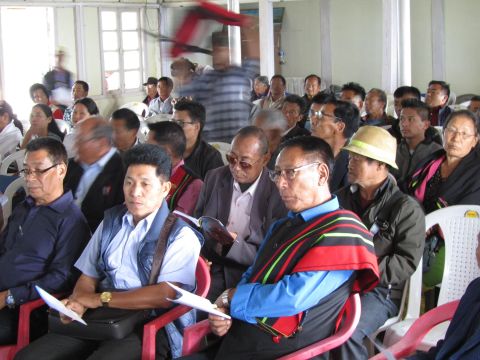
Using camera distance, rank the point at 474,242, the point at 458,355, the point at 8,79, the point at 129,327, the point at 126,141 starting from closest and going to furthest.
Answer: the point at 458,355 < the point at 129,327 < the point at 474,242 < the point at 126,141 < the point at 8,79

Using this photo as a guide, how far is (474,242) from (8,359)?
196 centimetres

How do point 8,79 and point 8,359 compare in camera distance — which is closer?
point 8,359

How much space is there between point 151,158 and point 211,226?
1.25ft

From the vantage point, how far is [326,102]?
4.27 meters

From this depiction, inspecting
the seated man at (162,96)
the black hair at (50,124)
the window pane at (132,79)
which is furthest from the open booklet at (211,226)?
the window pane at (132,79)

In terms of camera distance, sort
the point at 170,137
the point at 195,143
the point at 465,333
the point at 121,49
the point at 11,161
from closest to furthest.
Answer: the point at 465,333
the point at 170,137
the point at 195,143
the point at 11,161
the point at 121,49

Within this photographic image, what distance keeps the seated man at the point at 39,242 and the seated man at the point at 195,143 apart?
48.8 inches

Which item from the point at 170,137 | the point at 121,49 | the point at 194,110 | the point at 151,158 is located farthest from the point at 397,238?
the point at 121,49

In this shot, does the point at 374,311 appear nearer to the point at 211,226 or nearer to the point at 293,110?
the point at 211,226

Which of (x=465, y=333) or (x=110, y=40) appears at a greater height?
(x=110, y=40)

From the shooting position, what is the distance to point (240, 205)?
10.2 ft

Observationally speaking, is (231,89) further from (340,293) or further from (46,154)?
(340,293)

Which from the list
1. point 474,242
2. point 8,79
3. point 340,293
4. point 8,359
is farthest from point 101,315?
point 8,79

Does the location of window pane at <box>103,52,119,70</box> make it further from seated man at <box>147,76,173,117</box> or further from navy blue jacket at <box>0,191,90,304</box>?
navy blue jacket at <box>0,191,90,304</box>
